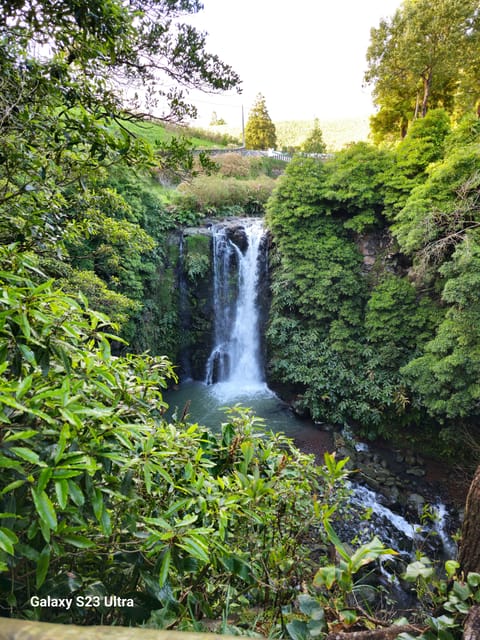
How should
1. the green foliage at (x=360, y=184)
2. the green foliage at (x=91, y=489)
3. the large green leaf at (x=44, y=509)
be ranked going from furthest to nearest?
the green foliage at (x=360, y=184) → the green foliage at (x=91, y=489) → the large green leaf at (x=44, y=509)

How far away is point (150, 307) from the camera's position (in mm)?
11445

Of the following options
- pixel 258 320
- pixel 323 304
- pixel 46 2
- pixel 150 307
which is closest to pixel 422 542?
pixel 323 304

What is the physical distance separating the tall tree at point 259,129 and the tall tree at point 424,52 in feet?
48.5

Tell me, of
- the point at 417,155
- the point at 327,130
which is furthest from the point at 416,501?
the point at 327,130

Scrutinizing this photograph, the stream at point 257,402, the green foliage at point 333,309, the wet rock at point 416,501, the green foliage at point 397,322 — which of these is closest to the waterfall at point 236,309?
the stream at point 257,402

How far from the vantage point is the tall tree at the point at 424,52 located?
1052 cm

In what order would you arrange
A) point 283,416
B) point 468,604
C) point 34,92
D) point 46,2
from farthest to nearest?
point 283,416 < point 46,2 < point 34,92 < point 468,604

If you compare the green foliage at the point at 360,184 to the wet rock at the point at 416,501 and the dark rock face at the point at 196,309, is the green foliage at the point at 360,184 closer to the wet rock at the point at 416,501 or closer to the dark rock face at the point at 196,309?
the dark rock face at the point at 196,309

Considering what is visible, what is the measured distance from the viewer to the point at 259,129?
1070 inches

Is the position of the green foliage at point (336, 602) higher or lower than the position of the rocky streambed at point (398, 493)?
higher

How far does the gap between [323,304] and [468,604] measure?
9175 millimetres

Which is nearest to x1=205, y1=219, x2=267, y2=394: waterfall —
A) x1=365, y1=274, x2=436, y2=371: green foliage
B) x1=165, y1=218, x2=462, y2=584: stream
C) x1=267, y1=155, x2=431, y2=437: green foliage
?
x1=165, y1=218, x2=462, y2=584: stream

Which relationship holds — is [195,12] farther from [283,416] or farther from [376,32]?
[376,32]

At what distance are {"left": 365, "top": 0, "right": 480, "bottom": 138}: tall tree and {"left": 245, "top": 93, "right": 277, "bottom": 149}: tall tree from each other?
14769 millimetres
